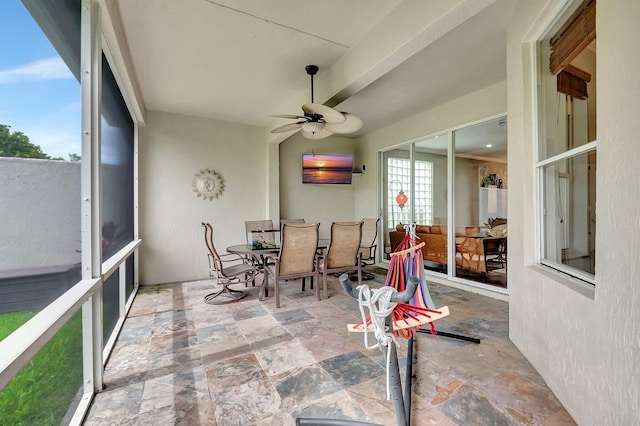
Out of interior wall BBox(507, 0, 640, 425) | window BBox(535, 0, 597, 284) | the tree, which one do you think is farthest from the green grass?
window BBox(535, 0, 597, 284)

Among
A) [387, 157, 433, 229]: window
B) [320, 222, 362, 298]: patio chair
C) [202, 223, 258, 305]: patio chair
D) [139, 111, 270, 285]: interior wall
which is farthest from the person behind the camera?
[387, 157, 433, 229]: window

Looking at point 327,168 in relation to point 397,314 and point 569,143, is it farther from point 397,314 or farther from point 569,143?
point 397,314

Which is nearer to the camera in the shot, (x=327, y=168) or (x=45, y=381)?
(x=45, y=381)

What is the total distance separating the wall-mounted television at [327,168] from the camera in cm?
575

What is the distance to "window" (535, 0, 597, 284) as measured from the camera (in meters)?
1.61

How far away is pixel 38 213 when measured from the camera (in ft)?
4.00

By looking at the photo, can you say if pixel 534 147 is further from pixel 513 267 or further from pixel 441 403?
pixel 441 403

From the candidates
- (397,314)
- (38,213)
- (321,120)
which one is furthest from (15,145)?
(321,120)

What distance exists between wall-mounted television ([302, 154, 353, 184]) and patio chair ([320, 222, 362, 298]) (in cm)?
224

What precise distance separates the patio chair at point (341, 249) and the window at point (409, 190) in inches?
69.9

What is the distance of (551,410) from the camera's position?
160 cm

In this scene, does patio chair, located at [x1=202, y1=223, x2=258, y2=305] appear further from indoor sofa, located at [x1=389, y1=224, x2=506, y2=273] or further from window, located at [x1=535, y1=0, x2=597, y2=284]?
window, located at [x1=535, y1=0, x2=597, y2=284]

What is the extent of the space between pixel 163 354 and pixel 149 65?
→ 302 cm

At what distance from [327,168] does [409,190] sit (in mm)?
1725
